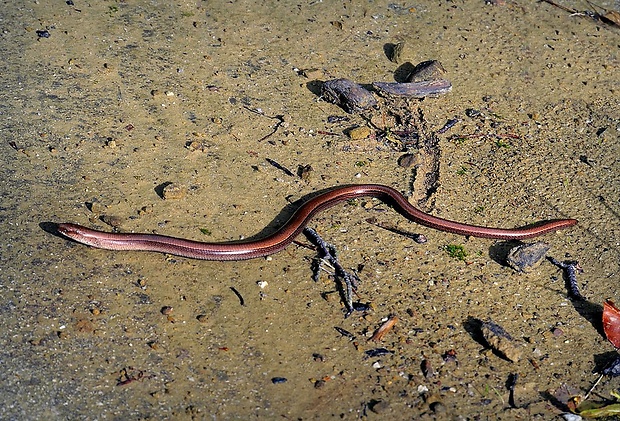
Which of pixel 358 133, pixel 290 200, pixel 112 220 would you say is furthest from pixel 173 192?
pixel 358 133

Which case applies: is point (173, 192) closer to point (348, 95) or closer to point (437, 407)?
point (348, 95)

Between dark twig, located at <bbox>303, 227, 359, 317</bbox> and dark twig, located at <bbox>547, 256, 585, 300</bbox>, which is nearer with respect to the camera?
dark twig, located at <bbox>303, 227, 359, 317</bbox>

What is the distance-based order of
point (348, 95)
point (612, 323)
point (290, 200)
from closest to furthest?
point (612, 323), point (290, 200), point (348, 95)

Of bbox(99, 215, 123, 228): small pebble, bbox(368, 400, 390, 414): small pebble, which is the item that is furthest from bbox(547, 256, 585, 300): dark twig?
bbox(99, 215, 123, 228): small pebble

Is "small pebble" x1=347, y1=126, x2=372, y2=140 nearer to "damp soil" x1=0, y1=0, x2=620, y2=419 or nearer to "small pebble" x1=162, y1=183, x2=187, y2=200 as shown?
"damp soil" x1=0, y1=0, x2=620, y2=419

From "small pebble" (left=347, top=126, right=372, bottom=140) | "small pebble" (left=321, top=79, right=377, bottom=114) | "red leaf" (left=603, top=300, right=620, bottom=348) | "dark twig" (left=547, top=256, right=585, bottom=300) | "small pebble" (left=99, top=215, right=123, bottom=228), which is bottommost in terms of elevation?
"small pebble" (left=99, top=215, right=123, bottom=228)

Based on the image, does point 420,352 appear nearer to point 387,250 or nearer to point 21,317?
point 387,250

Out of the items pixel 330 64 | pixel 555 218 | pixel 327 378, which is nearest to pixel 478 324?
pixel 327 378
